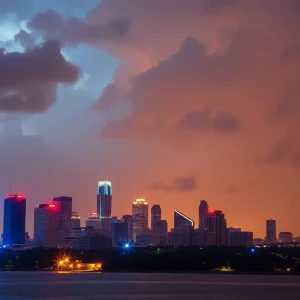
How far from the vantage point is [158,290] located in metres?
115

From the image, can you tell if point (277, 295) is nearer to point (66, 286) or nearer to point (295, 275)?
point (66, 286)

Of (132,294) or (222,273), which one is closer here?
(132,294)

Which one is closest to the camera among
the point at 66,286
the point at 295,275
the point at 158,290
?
the point at 158,290

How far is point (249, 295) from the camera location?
102 meters

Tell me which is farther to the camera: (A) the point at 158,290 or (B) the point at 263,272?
(B) the point at 263,272

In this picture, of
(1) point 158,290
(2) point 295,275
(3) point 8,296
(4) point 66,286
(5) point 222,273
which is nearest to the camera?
(3) point 8,296

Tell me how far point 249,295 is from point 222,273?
96594 millimetres

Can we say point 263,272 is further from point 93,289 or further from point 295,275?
point 93,289

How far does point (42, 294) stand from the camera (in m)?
106

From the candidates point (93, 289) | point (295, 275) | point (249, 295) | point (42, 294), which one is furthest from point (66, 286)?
point (295, 275)

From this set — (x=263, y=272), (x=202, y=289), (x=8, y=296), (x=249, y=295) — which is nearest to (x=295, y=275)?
(x=263, y=272)

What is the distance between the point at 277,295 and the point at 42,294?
30997 millimetres

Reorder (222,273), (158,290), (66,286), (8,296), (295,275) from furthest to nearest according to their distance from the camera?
(222,273) → (295,275) → (66,286) → (158,290) → (8,296)

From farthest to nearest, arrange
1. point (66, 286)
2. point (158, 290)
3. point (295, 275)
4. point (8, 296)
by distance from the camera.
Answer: point (295, 275) < point (66, 286) < point (158, 290) < point (8, 296)
